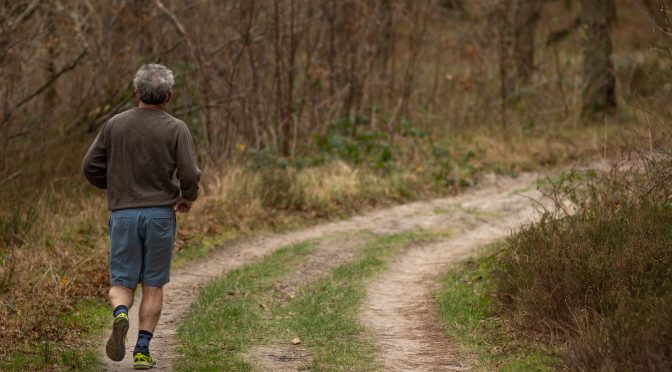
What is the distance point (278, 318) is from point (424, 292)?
189cm

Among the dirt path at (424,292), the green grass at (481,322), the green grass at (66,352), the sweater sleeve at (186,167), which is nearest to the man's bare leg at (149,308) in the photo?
the green grass at (66,352)

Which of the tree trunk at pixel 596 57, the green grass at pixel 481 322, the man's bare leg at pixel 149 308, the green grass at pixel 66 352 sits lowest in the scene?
the green grass at pixel 66 352

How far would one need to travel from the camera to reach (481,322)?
8344 mm

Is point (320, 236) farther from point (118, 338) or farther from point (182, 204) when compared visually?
point (118, 338)

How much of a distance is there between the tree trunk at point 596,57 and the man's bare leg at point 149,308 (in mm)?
16230

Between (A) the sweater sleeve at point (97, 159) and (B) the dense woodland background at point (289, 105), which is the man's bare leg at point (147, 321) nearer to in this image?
(A) the sweater sleeve at point (97, 159)

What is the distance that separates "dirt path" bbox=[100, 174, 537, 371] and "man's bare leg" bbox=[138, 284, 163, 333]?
33cm

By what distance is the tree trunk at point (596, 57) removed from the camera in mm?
21188

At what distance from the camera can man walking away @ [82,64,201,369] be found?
21.6 ft

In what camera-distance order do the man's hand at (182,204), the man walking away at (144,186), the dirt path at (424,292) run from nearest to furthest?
the man walking away at (144,186) → the man's hand at (182,204) → the dirt path at (424,292)

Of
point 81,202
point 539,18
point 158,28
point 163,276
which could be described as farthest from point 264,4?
point 163,276

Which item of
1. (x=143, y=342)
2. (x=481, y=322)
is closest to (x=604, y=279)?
(x=481, y=322)

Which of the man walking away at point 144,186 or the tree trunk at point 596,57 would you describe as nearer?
the man walking away at point 144,186

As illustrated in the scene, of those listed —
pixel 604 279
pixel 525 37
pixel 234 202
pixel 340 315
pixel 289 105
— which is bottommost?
pixel 340 315
